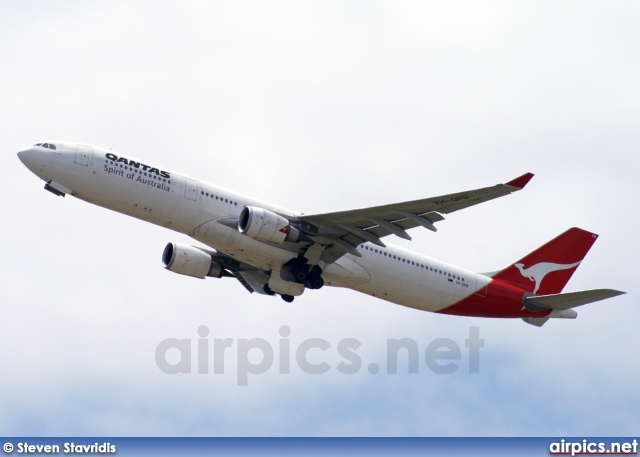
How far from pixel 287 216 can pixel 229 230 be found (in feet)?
8.85

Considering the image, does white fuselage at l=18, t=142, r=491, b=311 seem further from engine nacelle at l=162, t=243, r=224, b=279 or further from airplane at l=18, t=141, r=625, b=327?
engine nacelle at l=162, t=243, r=224, b=279

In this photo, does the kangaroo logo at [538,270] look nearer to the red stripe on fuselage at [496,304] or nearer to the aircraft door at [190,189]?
the red stripe on fuselage at [496,304]

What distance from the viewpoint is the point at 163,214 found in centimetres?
4619

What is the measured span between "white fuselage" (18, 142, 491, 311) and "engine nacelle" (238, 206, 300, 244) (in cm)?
104

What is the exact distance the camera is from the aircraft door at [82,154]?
45375mm

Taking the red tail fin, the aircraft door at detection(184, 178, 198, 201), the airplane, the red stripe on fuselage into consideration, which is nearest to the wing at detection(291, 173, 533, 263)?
the airplane

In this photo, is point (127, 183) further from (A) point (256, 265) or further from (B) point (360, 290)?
(B) point (360, 290)

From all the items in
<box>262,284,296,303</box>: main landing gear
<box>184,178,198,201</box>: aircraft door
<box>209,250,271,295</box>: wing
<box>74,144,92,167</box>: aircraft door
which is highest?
<box>74,144,92,167</box>: aircraft door

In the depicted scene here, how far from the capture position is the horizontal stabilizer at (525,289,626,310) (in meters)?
49.5

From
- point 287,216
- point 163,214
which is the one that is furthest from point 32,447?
point 287,216

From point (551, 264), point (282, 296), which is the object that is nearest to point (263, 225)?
point (282, 296)

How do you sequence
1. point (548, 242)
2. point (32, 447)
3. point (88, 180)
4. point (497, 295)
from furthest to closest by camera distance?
point (548, 242), point (497, 295), point (88, 180), point (32, 447)

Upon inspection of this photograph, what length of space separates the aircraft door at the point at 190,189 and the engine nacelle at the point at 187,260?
18.2 ft

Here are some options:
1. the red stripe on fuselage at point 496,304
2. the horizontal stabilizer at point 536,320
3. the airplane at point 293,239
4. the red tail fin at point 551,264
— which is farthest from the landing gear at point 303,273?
the horizontal stabilizer at point 536,320
